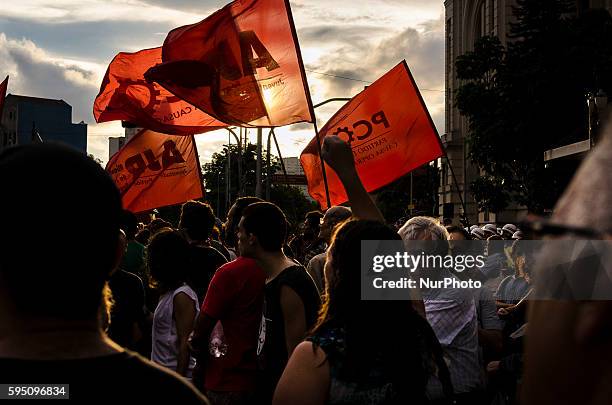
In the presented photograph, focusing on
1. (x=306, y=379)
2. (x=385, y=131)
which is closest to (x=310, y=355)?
(x=306, y=379)

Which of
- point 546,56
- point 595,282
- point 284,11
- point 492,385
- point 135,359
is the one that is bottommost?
point 492,385

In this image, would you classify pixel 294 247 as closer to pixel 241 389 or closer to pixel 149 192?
pixel 149 192

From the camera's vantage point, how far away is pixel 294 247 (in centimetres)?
1322

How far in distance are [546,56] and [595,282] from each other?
3985 centimetres

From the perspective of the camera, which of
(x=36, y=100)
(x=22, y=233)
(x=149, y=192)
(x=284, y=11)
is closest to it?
(x=22, y=233)

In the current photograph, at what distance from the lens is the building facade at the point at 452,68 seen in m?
69.6

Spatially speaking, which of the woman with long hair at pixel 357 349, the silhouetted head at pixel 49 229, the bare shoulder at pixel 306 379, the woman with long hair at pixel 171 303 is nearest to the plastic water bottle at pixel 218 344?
the woman with long hair at pixel 171 303

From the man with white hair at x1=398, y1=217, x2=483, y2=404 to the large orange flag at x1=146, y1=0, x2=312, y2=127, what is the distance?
4.80m

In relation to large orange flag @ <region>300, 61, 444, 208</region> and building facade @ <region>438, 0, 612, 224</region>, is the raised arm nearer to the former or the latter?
large orange flag @ <region>300, 61, 444, 208</region>

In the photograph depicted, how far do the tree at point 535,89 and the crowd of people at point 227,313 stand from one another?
30931 millimetres

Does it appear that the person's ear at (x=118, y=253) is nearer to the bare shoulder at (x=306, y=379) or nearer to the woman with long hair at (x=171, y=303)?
the bare shoulder at (x=306, y=379)

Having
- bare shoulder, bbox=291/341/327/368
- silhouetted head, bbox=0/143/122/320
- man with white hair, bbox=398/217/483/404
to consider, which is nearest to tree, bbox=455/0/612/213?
man with white hair, bbox=398/217/483/404

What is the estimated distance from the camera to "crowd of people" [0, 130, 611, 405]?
165 centimetres

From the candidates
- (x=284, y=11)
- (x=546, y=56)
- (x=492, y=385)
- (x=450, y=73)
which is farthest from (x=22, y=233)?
(x=450, y=73)
